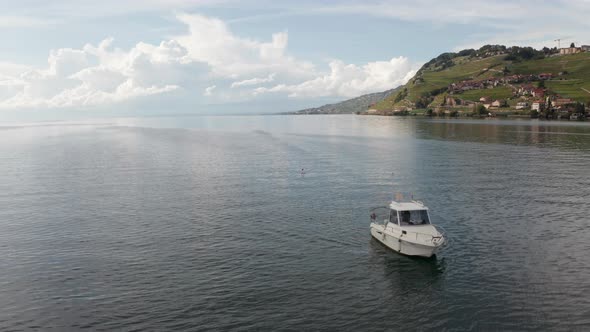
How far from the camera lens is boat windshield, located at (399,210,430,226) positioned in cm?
5047

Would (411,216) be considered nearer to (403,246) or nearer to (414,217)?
(414,217)

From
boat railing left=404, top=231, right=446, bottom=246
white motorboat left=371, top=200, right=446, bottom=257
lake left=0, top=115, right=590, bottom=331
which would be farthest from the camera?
white motorboat left=371, top=200, right=446, bottom=257

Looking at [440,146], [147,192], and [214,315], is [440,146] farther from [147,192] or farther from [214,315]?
[214,315]

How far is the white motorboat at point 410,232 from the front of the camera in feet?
152

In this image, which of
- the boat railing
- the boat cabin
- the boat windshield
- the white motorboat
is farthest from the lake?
the boat windshield

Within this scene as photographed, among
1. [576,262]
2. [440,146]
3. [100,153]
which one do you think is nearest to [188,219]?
[576,262]

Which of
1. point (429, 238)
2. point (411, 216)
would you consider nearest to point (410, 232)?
point (429, 238)

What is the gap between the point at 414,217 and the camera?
167 feet

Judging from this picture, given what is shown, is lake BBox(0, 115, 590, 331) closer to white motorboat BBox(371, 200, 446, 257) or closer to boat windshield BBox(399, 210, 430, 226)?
white motorboat BBox(371, 200, 446, 257)

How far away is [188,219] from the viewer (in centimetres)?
6344

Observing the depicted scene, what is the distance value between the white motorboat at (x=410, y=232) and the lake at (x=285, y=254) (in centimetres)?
121

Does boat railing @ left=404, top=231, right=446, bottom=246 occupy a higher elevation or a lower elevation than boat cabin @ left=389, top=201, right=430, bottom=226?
lower

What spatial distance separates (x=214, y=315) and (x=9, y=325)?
16181mm

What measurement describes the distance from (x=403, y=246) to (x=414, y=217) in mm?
4371
